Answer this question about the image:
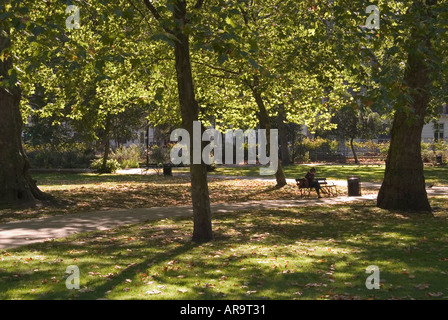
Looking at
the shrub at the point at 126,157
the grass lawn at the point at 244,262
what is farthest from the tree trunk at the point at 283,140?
the grass lawn at the point at 244,262

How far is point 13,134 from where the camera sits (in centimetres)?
1834

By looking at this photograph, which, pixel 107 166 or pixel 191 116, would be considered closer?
pixel 191 116

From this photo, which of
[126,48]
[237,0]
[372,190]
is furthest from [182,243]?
[372,190]

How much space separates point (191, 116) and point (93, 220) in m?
5.56

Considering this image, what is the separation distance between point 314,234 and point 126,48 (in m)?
8.03

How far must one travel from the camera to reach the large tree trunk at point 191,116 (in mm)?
11828

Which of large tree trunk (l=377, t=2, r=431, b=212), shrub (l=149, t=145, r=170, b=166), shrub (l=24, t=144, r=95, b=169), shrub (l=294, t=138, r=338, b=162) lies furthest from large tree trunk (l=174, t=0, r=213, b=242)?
shrub (l=294, t=138, r=338, b=162)

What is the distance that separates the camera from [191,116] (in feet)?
38.8

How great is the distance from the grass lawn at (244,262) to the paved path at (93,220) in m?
0.73

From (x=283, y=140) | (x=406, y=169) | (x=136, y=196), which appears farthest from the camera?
(x=283, y=140)

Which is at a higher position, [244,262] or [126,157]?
[126,157]

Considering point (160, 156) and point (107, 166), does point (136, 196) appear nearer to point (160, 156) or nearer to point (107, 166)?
point (107, 166)

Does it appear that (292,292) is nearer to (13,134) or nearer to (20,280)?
(20,280)

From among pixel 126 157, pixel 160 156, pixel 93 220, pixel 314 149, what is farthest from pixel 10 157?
pixel 314 149
